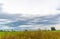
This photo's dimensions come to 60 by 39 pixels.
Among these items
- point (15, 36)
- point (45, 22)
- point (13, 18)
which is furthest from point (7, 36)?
point (45, 22)

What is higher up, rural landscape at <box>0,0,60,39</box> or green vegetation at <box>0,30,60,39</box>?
rural landscape at <box>0,0,60,39</box>

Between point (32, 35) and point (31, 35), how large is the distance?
0.01 metres

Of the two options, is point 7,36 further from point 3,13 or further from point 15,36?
point 3,13

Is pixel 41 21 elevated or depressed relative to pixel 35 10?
depressed

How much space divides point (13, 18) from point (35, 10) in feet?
1.04

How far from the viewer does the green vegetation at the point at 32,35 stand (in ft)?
4.66

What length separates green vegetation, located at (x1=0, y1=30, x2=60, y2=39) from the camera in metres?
1.42

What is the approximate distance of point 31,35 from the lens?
145 cm

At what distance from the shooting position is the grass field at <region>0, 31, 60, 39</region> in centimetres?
142

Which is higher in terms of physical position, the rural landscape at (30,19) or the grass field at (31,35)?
the rural landscape at (30,19)

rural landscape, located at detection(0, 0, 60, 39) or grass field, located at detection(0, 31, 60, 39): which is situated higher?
rural landscape, located at detection(0, 0, 60, 39)

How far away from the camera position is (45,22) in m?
1.48

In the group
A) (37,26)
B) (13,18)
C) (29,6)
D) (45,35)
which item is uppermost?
(29,6)

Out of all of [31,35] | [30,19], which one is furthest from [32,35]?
[30,19]
